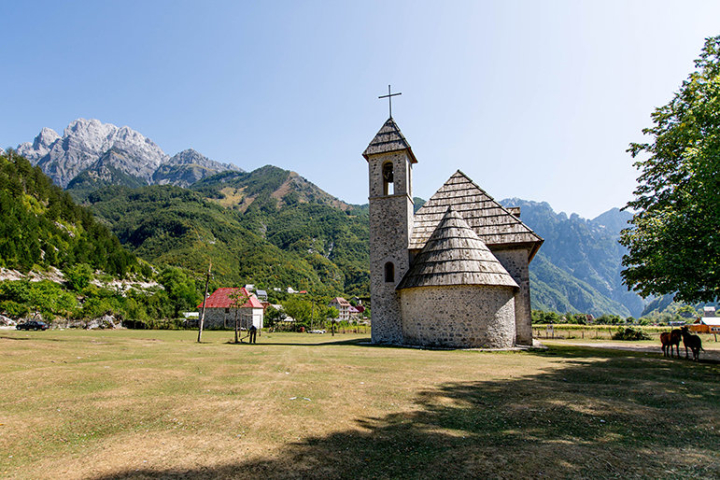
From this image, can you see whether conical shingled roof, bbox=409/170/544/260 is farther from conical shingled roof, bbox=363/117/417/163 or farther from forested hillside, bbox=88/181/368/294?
forested hillside, bbox=88/181/368/294

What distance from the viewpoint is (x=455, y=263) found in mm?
20719

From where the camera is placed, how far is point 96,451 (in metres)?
4.80

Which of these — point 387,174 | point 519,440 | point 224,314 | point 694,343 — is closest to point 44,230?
point 224,314

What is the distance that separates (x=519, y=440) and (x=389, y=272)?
1949 cm

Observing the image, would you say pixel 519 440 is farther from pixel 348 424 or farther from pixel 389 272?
pixel 389 272

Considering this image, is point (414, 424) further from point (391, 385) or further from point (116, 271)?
point (116, 271)

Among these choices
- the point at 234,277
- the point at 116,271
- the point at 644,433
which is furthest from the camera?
the point at 234,277

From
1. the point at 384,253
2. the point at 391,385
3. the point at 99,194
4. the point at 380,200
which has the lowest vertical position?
the point at 391,385

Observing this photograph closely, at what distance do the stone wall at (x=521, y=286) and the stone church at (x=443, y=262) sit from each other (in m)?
0.06

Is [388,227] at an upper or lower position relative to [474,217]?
lower

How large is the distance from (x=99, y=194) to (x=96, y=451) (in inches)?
8857

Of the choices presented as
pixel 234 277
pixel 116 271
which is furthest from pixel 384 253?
pixel 234 277

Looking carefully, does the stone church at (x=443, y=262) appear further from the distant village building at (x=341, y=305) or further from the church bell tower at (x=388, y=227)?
the distant village building at (x=341, y=305)

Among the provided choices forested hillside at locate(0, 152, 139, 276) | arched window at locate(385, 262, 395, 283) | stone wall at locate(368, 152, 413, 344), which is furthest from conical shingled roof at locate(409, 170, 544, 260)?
forested hillside at locate(0, 152, 139, 276)
